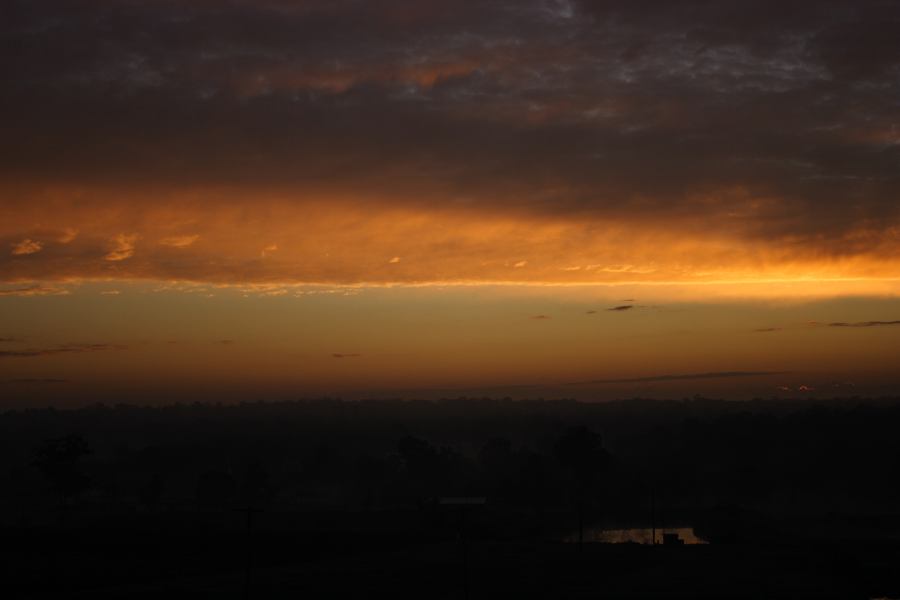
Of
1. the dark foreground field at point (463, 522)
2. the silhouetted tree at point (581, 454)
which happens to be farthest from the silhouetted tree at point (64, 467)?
the silhouetted tree at point (581, 454)

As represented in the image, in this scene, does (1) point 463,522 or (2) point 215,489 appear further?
(2) point 215,489

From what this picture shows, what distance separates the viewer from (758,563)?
7419cm

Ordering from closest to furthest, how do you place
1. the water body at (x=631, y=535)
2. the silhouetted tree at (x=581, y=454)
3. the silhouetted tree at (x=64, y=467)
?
→ the water body at (x=631, y=535) → the silhouetted tree at (x=64, y=467) → the silhouetted tree at (x=581, y=454)

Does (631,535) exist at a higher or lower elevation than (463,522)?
A: lower

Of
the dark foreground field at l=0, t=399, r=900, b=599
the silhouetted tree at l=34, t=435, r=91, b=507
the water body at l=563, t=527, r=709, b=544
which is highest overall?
the silhouetted tree at l=34, t=435, r=91, b=507

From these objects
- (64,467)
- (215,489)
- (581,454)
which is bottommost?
(215,489)

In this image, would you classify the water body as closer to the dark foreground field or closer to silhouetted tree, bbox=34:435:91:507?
the dark foreground field

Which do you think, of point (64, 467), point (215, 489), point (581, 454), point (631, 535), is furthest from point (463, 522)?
point (581, 454)

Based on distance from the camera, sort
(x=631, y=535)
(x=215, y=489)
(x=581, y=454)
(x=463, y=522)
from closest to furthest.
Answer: (x=463, y=522)
(x=631, y=535)
(x=215, y=489)
(x=581, y=454)

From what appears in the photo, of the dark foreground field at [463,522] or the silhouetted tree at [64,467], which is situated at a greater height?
the silhouetted tree at [64,467]

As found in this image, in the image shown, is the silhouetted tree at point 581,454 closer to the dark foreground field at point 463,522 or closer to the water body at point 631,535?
the dark foreground field at point 463,522

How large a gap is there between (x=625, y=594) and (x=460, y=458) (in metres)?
115

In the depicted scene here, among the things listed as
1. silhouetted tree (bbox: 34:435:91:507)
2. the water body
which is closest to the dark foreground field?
silhouetted tree (bbox: 34:435:91:507)

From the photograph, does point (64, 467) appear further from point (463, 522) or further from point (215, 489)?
point (463, 522)
